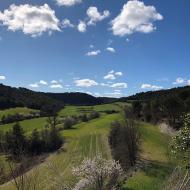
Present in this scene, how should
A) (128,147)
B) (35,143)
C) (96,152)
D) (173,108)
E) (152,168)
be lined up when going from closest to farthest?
(152,168), (128,147), (96,152), (35,143), (173,108)

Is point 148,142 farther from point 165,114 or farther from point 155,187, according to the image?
point 155,187

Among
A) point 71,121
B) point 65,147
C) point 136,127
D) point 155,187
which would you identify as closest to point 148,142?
point 136,127

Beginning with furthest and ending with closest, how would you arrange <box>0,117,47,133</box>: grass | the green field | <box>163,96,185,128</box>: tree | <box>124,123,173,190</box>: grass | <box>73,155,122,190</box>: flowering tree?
<box>0,117,47,133</box>: grass
<box>163,96,185,128</box>: tree
the green field
<box>124,123,173,190</box>: grass
<box>73,155,122,190</box>: flowering tree

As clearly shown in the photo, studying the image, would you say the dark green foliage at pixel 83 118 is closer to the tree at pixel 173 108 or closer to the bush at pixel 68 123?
the bush at pixel 68 123

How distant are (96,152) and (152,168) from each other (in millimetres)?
37875

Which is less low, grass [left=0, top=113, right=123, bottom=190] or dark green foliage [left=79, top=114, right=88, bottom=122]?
dark green foliage [left=79, top=114, right=88, bottom=122]

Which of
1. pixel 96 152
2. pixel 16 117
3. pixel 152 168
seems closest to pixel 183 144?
Answer: pixel 152 168

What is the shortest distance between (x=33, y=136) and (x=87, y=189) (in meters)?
74.9

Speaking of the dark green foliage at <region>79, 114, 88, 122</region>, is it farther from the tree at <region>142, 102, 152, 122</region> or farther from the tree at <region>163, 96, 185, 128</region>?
the tree at <region>163, 96, 185, 128</region>

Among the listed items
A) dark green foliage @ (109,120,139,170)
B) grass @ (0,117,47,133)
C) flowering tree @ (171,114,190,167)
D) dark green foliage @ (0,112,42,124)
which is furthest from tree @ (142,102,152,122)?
flowering tree @ (171,114,190,167)

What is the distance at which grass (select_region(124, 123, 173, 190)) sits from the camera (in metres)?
48.2

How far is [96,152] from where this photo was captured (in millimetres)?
97312

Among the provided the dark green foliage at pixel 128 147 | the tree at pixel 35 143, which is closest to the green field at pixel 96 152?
the dark green foliage at pixel 128 147

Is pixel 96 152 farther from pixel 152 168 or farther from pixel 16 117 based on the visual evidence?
pixel 16 117
